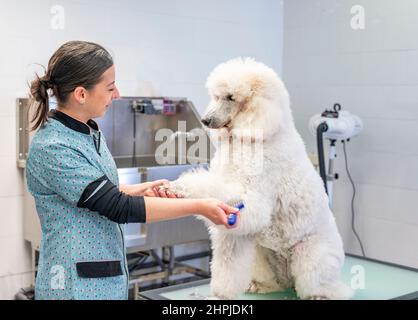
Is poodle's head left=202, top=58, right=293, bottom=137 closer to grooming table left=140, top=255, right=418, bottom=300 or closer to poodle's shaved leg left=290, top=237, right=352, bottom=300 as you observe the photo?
poodle's shaved leg left=290, top=237, right=352, bottom=300

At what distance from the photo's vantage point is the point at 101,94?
1443mm

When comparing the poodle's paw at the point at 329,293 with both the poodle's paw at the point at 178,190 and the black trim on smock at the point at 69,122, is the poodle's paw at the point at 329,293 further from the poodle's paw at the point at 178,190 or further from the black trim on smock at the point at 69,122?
the black trim on smock at the point at 69,122

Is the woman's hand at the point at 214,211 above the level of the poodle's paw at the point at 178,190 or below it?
below

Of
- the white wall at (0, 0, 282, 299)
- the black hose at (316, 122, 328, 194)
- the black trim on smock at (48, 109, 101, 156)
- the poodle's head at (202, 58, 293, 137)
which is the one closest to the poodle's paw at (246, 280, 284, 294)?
the poodle's head at (202, 58, 293, 137)

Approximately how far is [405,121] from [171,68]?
1.39m

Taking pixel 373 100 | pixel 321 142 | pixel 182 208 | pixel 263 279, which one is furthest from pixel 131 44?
pixel 182 208

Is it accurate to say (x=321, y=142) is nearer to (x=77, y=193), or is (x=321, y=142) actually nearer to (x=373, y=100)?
(x=373, y=100)

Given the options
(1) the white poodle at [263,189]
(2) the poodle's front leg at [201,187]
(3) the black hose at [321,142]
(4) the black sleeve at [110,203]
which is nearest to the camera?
(4) the black sleeve at [110,203]

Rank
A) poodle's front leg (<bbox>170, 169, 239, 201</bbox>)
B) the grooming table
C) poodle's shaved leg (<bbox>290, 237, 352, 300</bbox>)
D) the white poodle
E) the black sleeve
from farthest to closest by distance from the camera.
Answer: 1. the grooming table
2. poodle's shaved leg (<bbox>290, 237, 352, 300</bbox>)
3. the white poodle
4. poodle's front leg (<bbox>170, 169, 239, 201</bbox>)
5. the black sleeve

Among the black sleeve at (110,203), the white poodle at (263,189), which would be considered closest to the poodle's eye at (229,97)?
the white poodle at (263,189)

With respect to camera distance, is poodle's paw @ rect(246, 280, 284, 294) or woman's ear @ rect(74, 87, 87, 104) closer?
woman's ear @ rect(74, 87, 87, 104)

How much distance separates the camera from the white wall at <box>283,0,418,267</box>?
3209 mm

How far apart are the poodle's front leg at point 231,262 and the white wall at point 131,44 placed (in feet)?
4.96

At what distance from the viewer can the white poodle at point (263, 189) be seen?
1.68 metres
